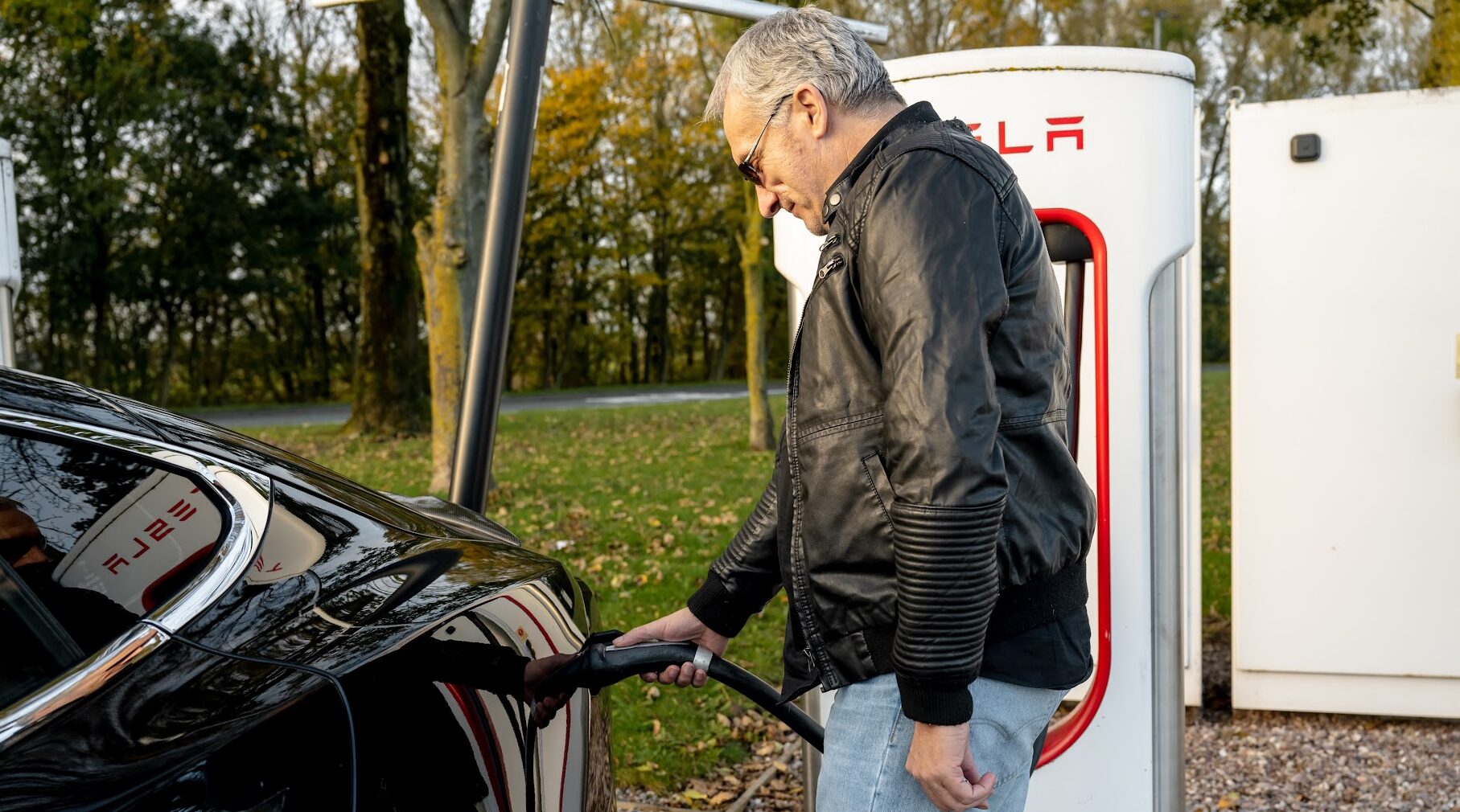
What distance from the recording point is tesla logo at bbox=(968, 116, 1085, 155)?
291 cm

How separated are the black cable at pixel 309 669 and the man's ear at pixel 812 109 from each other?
3.23 ft

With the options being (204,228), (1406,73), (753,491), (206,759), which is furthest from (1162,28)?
(206,759)

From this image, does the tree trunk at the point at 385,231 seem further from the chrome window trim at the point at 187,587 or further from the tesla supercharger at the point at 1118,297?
the chrome window trim at the point at 187,587

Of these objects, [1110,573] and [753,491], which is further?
[753,491]

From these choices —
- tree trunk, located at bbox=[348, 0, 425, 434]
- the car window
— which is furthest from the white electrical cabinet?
tree trunk, located at bbox=[348, 0, 425, 434]

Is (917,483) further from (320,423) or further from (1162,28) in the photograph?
(1162,28)

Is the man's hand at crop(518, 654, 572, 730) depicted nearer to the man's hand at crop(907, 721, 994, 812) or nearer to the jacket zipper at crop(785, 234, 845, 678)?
the jacket zipper at crop(785, 234, 845, 678)

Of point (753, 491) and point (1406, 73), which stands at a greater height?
point (1406, 73)

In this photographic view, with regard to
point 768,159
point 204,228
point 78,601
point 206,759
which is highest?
point 204,228

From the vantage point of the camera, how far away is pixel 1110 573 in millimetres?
3002

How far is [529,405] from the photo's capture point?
2269cm

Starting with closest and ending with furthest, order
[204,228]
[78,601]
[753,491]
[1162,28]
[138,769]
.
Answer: [138,769], [78,601], [753,491], [204,228], [1162,28]

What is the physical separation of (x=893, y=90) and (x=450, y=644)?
103 cm

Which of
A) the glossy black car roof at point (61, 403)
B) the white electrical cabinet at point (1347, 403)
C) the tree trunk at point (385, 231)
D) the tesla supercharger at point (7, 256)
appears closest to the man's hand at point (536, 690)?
the glossy black car roof at point (61, 403)
